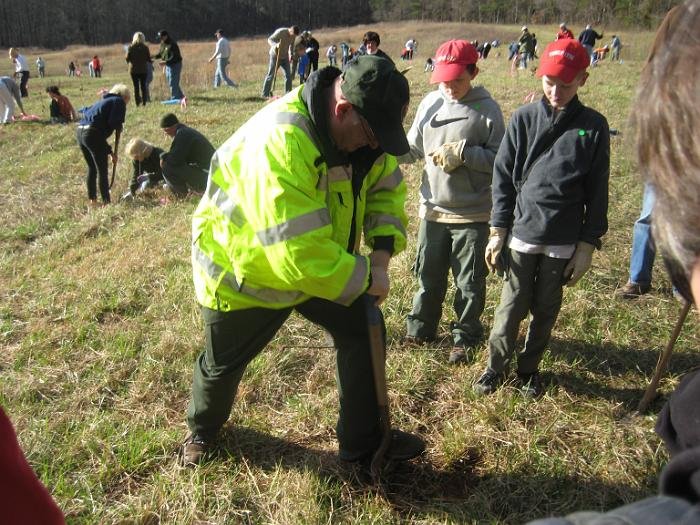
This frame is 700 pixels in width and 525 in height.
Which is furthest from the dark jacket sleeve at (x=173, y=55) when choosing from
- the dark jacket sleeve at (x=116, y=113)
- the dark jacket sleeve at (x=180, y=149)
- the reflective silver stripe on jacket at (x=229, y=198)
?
the reflective silver stripe on jacket at (x=229, y=198)

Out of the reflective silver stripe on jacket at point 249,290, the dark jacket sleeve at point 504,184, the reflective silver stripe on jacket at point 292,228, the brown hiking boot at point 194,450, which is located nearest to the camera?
the reflective silver stripe on jacket at point 292,228

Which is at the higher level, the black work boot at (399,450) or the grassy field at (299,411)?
the black work boot at (399,450)

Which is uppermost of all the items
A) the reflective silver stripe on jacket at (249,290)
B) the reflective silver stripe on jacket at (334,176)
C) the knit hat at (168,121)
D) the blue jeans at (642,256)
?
the reflective silver stripe on jacket at (334,176)

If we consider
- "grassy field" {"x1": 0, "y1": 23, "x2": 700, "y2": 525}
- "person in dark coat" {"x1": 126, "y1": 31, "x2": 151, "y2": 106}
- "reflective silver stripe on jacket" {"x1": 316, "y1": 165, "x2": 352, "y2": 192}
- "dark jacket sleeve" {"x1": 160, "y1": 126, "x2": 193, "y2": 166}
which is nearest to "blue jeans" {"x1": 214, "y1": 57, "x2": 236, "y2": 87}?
"person in dark coat" {"x1": 126, "y1": 31, "x2": 151, "y2": 106}

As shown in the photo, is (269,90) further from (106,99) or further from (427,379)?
(427,379)

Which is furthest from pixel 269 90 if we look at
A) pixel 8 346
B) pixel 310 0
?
pixel 310 0

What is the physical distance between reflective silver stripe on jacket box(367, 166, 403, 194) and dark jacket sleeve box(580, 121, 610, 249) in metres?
0.93

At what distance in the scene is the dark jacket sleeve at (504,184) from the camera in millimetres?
2893

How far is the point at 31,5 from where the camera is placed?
208ft

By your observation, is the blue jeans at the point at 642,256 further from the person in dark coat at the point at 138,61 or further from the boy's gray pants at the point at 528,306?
the person in dark coat at the point at 138,61

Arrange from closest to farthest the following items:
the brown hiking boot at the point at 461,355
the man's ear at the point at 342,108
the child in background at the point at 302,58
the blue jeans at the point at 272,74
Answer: the man's ear at the point at 342,108, the brown hiking boot at the point at 461,355, the blue jeans at the point at 272,74, the child in background at the point at 302,58

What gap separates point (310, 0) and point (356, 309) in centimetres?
8879

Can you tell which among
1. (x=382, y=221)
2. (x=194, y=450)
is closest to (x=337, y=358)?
(x=382, y=221)

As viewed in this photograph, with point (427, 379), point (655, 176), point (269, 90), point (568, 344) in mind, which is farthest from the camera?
point (269, 90)
